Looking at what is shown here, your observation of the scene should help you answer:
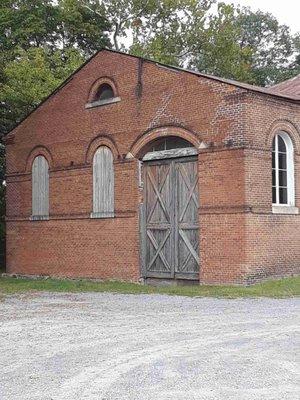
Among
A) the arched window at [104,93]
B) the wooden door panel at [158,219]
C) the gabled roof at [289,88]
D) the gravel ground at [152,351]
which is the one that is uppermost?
the gabled roof at [289,88]

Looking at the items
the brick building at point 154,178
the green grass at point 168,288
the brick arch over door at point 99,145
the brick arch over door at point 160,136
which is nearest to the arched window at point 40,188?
the brick building at point 154,178

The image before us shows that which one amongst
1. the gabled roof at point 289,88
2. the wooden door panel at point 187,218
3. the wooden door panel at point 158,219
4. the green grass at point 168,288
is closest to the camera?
the green grass at point 168,288

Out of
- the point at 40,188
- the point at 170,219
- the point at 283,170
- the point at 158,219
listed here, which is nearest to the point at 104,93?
the point at 40,188

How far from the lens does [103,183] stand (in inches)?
869

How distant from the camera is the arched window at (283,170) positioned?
18.9 m

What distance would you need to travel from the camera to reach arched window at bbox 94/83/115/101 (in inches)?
883

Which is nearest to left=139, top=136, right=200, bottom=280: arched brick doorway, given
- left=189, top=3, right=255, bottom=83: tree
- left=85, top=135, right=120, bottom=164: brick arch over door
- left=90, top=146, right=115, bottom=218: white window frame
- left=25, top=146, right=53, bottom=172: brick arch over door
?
left=85, top=135, right=120, bottom=164: brick arch over door

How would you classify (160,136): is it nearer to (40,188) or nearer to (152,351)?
(40,188)

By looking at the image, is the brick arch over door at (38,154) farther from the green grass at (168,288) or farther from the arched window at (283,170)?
the arched window at (283,170)

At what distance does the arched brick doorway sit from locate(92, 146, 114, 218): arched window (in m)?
1.35

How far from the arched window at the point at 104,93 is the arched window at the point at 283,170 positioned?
20.4 ft

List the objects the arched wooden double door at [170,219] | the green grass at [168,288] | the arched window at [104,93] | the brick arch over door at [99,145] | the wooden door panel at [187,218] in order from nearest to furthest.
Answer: the green grass at [168,288] → the wooden door panel at [187,218] → the arched wooden double door at [170,219] → the brick arch over door at [99,145] → the arched window at [104,93]

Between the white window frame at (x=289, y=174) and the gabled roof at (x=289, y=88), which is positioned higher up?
the gabled roof at (x=289, y=88)

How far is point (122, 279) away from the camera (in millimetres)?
21266
